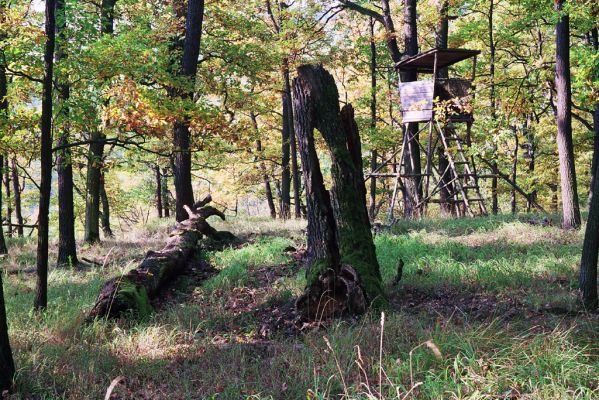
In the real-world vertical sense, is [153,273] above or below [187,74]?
below

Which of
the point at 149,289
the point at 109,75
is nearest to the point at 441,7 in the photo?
the point at 109,75

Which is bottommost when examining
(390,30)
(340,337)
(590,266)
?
(340,337)

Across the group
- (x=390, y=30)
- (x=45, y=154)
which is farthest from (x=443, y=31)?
(x=45, y=154)

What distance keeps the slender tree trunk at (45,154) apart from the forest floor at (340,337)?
46cm

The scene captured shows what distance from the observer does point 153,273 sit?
7875 millimetres

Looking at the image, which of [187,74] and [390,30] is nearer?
[187,74]

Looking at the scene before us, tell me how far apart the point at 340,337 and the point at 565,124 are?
29.4 feet

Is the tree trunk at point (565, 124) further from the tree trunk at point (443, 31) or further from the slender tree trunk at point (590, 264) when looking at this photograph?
the tree trunk at point (443, 31)

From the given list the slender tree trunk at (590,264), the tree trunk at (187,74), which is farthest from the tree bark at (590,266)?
the tree trunk at (187,74)

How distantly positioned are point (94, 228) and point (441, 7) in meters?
14.5

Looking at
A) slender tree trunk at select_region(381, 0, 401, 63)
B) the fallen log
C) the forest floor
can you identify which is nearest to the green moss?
the fallen log

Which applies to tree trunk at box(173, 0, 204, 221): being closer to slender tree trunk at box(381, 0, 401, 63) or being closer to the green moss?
the green moss

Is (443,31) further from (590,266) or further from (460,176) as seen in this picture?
(590,266)

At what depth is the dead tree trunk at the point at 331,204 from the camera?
6059 millimetres
